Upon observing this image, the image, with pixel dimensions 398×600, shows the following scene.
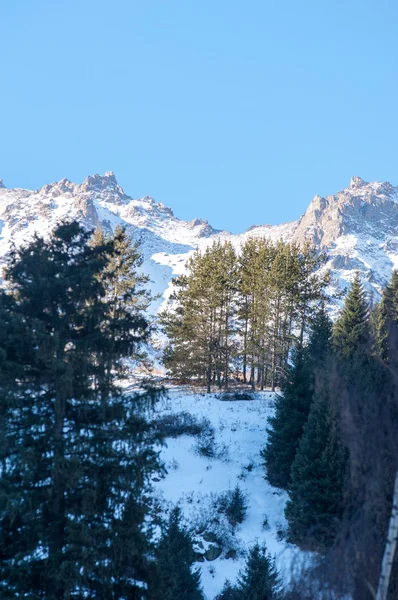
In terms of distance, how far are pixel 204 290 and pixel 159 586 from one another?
25.1 meters

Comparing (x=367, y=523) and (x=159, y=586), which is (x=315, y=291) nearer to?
(x=367, y=523)

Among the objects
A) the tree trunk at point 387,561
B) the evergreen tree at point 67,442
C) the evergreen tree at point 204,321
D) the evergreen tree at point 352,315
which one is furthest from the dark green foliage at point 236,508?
the evergreen tree at point 204,321

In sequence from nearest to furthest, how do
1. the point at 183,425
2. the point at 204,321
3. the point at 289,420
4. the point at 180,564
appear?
the point at 180,564 < the point at 289,420 < the point at 183,425 < the point at 204,321

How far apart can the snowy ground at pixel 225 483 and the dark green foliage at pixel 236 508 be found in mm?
205

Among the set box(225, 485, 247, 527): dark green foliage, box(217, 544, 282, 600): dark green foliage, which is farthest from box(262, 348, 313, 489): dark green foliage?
box(217, 544, 282, 600): dark green foliage

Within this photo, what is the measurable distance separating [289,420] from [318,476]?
405cm

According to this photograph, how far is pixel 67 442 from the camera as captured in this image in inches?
323

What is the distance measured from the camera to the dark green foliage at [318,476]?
16562mm

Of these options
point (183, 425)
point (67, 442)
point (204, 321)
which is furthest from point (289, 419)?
point (67, 442)

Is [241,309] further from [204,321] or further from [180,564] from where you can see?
[180,564]

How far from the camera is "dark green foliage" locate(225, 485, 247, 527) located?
64.3 feet

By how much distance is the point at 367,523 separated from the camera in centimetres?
955

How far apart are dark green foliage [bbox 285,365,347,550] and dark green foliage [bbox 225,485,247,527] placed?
228 cm

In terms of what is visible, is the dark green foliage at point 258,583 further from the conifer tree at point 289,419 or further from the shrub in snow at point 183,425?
the shrub in snow at point 183,425
